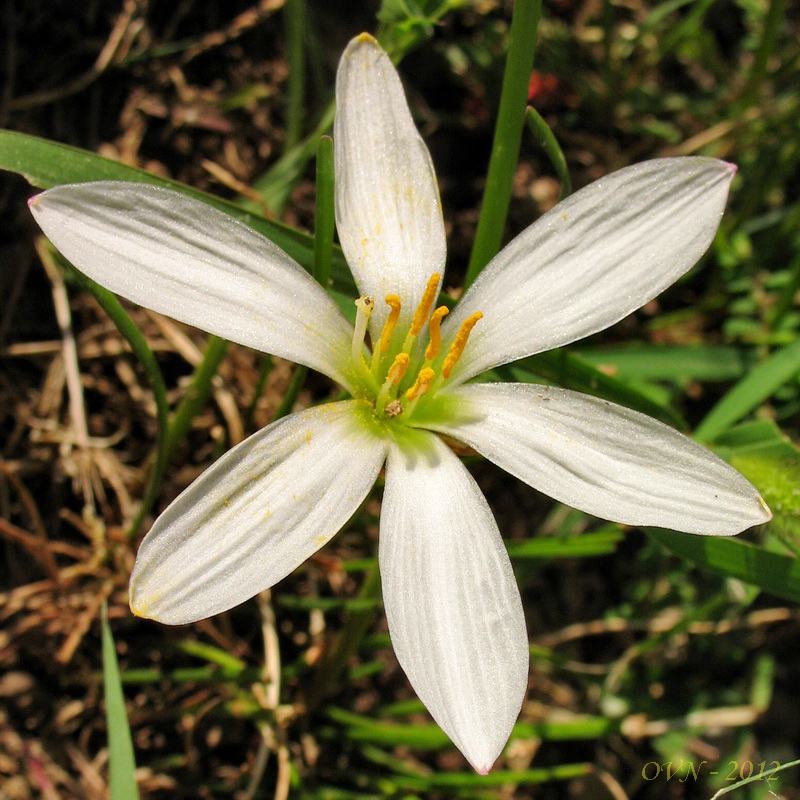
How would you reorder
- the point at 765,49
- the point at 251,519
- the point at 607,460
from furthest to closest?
the point at 765,49 < the point at 607,460 < the point at 251,519

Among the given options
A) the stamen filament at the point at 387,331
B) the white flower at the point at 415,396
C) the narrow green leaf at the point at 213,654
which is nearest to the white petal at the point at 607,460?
the white flower at the point at 415,396

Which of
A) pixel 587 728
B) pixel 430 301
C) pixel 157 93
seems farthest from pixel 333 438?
pixel 157 93

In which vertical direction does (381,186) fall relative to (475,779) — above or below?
above

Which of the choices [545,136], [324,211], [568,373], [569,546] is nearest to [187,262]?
[324,211]

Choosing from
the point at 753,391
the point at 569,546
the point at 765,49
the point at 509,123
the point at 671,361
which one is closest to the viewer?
the point at 509,123

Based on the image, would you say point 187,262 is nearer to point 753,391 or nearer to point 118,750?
point 118,750

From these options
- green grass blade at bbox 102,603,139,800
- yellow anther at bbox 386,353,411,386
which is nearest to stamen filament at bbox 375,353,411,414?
yellow anther at bbox 386,353,411,386

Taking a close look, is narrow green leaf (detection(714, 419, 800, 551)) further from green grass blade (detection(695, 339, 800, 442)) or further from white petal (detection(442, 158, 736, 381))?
white petal (detection(442, 158, 736, 381))
